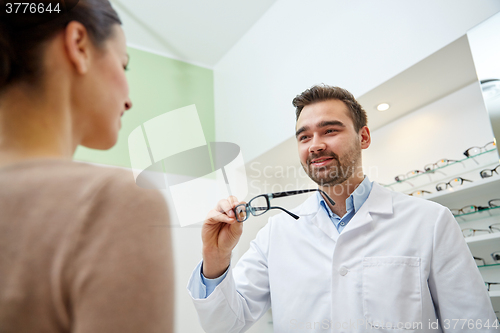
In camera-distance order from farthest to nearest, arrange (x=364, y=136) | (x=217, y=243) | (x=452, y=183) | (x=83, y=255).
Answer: (x=452, y=183) → (x=364, y=136) → (x=217, y=243) → (x=83, y=255)

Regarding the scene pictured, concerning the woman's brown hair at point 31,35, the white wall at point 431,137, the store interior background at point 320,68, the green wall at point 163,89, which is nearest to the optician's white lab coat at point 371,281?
the store interior background at point 320,68

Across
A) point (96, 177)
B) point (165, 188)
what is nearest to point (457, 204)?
point (165, 188)

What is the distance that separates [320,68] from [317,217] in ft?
3.48

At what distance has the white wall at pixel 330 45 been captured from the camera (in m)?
1.31

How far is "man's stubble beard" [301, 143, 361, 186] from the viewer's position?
100cm

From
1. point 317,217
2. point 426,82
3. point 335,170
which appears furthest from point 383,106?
point 317,217

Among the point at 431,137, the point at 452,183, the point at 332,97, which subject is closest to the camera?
the point at 332,97

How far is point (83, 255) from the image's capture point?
7.6 inches

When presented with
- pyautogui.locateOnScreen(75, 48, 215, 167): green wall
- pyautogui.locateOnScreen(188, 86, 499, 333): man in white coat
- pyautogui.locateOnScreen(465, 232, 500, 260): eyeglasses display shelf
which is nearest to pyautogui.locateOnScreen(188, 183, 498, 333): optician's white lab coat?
pyautogui.locateOnScreen(188, 86, 499, 333): man in white coat

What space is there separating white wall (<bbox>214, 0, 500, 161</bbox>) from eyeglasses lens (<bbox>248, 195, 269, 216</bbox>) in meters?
0.63

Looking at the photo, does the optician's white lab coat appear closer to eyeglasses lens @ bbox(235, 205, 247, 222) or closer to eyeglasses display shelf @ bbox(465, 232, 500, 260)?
eyeglasses lens @ bbox(235, 205, 247, 222)

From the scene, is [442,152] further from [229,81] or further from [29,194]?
[29,194]

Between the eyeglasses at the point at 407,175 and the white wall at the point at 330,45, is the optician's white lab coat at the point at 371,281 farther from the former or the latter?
the eyeglasses at the point at 407,175

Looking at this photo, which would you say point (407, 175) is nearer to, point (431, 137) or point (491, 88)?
point (431, 137)
